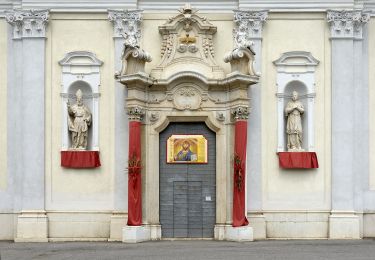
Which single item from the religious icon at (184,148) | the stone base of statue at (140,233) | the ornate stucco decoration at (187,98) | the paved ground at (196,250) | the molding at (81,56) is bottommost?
the paved ground at (196,250)

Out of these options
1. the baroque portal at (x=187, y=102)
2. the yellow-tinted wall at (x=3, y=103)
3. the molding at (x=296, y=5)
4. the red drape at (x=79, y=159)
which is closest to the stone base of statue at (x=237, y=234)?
the baroque portal at (x=187, y=102)

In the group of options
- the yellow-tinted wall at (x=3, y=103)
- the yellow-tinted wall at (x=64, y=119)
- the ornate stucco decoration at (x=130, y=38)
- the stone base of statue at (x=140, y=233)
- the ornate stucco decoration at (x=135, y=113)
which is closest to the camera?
the stone base of statue at (x=140, y=233)

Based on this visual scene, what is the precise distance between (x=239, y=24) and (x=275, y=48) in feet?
4.31

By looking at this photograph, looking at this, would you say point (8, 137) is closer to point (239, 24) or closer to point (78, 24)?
point (78, 24)

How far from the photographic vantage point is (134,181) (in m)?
24.2

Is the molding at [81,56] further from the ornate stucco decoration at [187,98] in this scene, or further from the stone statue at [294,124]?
the stone statue at [294,124]

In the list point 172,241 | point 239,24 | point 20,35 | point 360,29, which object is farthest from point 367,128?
point 20,35

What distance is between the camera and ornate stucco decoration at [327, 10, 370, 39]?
976 inches

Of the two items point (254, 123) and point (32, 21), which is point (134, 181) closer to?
point (254, 123)

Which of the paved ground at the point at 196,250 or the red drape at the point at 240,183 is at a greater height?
the red drape at the point at 240,183

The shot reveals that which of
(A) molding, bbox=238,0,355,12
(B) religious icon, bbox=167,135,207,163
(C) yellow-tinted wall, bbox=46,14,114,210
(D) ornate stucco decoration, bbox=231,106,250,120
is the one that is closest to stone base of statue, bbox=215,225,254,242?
(B) religious icon, bbox=167,135,207,163

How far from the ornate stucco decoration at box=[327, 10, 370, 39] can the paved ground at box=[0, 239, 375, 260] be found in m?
6.10

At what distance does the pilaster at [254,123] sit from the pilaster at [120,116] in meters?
3.19

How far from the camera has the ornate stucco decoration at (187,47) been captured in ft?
81.8
